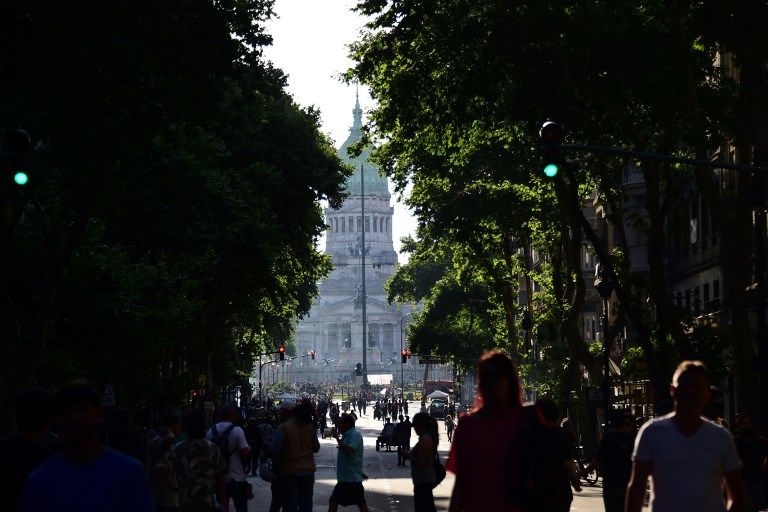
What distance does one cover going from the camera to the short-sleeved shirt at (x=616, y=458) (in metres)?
17.9

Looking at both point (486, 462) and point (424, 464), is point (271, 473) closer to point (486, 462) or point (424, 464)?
point (424, 464)

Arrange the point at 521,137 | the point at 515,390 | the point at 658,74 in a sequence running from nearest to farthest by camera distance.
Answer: the point at 515,390
the point at 658,74
the point at 521,137

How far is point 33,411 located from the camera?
904cm

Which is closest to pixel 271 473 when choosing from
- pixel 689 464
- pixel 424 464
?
pixel 424 464

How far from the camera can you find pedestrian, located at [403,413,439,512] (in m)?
19.2

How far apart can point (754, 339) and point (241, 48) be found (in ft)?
69.0

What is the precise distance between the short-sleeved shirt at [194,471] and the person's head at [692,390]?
19.2 ft


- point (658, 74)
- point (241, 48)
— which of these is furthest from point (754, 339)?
point (241, 48)

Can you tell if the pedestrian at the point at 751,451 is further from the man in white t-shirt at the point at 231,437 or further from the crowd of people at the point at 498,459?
the crowd of people at the point at 498,459

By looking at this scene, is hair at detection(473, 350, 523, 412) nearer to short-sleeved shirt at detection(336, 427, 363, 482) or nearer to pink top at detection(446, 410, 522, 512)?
pink top at detection(446, 410, 522, 512)

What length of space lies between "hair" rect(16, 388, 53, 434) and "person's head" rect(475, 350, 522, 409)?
219cm

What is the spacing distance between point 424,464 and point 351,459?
0.87 m

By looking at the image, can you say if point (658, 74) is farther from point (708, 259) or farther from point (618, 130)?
point (708, 259)

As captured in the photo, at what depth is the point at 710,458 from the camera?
362 inches
